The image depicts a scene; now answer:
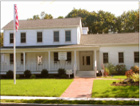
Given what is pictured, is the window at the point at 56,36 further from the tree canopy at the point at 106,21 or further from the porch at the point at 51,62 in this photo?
the tree canopy at the point at 106,21

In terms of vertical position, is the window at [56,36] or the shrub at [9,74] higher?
the window at [56,36]

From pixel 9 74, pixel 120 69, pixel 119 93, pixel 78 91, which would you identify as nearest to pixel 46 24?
pixel 9 74

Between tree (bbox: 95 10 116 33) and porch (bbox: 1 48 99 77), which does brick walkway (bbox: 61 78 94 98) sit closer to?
porch (bbox: 1 48 99 77)

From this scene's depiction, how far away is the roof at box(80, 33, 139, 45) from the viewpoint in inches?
857

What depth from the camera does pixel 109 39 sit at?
23016 millimetres

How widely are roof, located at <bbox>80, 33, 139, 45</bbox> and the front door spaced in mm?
1635

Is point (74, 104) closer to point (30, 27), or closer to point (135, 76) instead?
point (135, 76)

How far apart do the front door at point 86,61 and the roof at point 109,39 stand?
163 cm

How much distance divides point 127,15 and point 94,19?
858 centimetres

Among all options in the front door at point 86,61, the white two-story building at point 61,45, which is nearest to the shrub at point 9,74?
the white two-story building at point 61,45

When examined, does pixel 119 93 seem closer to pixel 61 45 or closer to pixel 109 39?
pixel 61 45

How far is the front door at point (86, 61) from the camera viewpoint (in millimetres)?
21609

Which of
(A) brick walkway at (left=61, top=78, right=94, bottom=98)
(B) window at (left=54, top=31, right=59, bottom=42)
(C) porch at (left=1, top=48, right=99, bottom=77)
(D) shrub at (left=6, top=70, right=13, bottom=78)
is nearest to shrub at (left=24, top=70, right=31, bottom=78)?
(C) porch at (left=1, top=48, right=99, bottom=77)

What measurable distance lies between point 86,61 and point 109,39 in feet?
15.2
